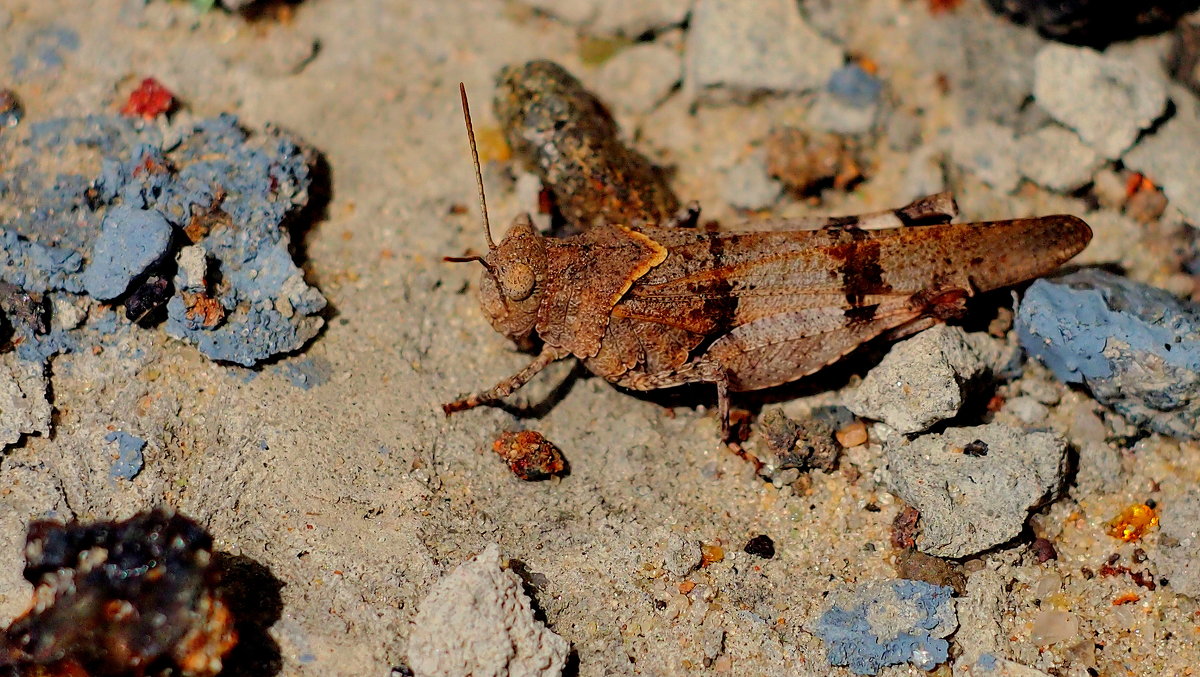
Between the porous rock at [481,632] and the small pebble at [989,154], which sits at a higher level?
the small pebble at [989,154]

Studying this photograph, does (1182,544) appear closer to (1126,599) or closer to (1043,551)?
(1126,599)

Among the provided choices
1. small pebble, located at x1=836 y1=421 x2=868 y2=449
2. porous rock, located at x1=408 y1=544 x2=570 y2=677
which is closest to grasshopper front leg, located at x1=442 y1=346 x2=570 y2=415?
porous rock, located at x1=408 y1=544 x2=570 y2=677

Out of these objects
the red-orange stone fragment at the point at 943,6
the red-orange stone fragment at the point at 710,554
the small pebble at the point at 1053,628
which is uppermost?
the red-orange stone fragment at the point at 943,6

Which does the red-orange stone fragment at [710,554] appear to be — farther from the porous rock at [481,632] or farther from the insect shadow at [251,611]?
the insect shadow at [251,611]

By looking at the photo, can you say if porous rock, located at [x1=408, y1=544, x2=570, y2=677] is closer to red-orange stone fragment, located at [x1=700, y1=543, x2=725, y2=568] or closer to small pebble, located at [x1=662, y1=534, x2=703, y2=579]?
→ small pebble, located at [x1=662, y1=534, x2=703, y2=579]

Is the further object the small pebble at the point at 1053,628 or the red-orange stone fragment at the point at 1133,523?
the red-orange stone fragment at the point at 1133,523

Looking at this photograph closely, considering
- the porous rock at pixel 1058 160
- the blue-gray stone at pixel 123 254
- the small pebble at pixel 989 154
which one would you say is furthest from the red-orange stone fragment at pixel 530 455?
the porous rock at pixel 1058 160

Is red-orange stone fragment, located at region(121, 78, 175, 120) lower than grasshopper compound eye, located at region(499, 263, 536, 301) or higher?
higher
